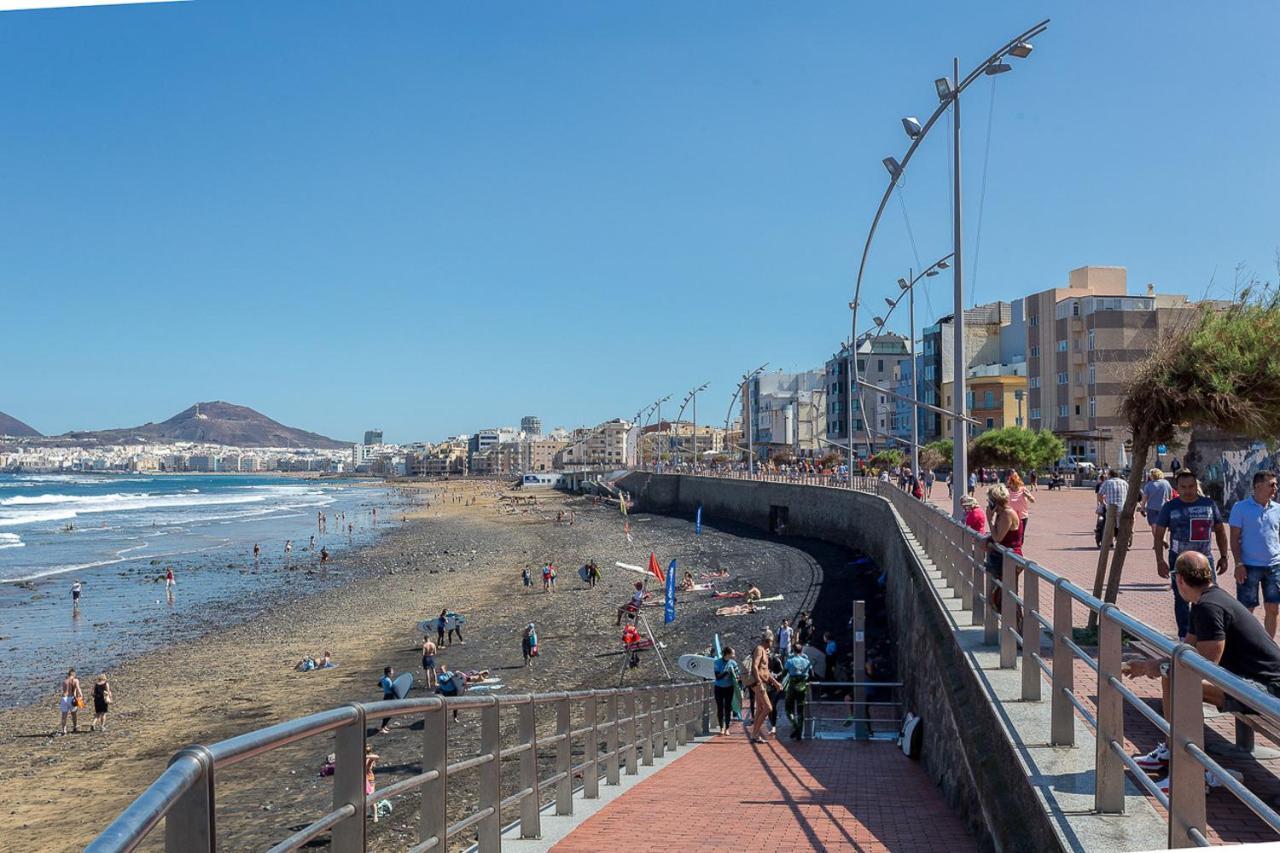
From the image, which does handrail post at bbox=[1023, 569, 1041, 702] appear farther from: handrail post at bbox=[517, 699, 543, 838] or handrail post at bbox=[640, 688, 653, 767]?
handrail post at bbox=[640, 688, 653, 767]

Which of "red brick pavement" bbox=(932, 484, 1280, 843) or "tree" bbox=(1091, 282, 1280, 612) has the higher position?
"tree" bbox=(1091, 282, 1280, 612)

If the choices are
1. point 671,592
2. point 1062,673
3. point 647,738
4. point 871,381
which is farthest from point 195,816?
point 871,381

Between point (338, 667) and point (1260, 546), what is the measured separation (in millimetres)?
20013

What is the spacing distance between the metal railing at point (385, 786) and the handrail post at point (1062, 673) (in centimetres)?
246

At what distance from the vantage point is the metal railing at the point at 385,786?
2025 mm

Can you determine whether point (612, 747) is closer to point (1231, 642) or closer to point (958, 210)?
point (1231, 642)

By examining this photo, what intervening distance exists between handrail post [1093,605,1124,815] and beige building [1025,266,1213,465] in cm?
5072

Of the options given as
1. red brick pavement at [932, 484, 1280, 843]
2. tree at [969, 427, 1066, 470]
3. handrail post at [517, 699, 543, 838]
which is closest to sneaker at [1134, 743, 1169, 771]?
red brick pavement at [932, 484, 1280, 843]

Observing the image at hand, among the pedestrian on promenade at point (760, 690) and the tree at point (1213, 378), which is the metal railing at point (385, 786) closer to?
the pedestrian on promenade at point (760, 690)

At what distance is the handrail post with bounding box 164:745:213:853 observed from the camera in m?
2.04

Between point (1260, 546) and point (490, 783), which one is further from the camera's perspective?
point (1260, 546)

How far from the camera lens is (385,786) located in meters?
5.01

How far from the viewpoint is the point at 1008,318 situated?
241 ft

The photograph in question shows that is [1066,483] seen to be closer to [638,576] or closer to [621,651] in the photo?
[638,576]
